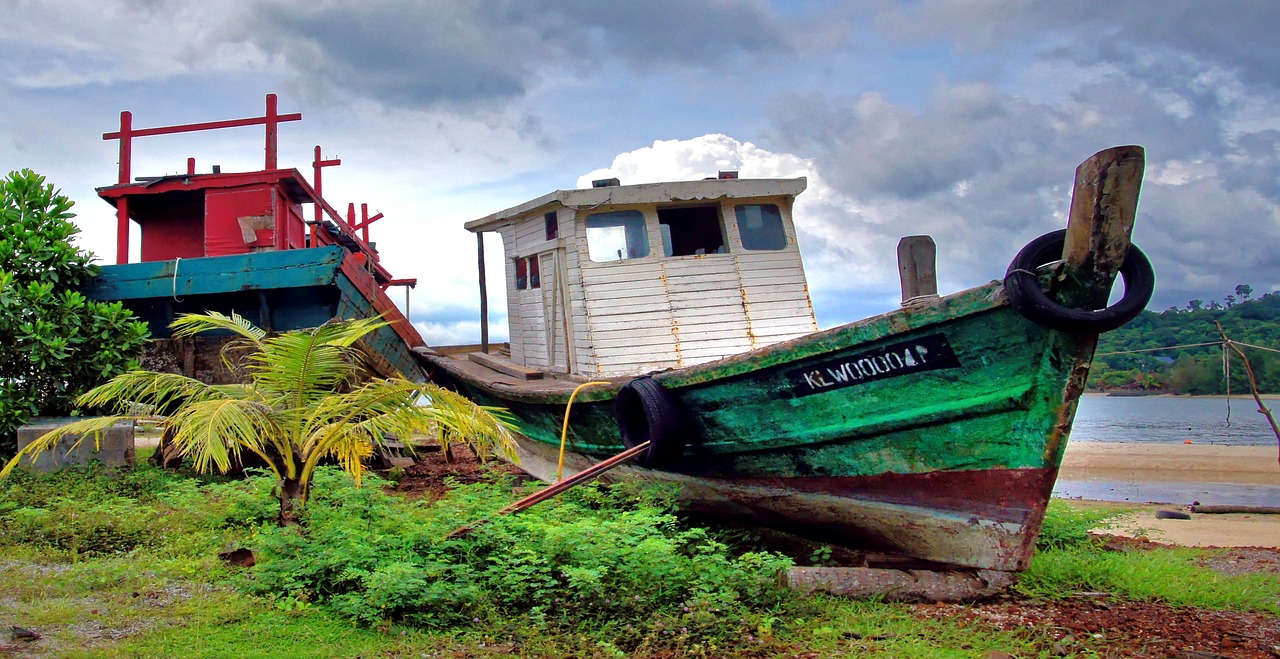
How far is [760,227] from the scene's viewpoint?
8.66 meters

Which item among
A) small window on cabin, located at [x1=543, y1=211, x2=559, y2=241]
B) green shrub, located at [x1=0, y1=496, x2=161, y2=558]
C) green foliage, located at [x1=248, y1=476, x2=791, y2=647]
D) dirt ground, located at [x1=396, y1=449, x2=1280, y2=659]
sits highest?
small window on cabin, located at [x1=543, y1=211, x2=559, y2=241]

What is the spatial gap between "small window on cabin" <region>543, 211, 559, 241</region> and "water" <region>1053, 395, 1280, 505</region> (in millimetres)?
6048

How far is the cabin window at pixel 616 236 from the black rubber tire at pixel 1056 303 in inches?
164

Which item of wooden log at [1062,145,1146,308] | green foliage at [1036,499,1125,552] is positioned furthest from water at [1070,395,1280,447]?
wooden log at [1062,145,1146,308]

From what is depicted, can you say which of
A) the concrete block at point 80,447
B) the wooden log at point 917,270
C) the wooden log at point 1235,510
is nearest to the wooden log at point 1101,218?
the wooden log at point 917,270

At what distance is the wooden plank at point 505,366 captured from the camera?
9.52 m

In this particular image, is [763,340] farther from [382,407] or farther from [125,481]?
[125,481]

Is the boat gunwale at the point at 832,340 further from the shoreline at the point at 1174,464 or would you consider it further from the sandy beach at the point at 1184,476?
the shoreline at the point at 1174,464

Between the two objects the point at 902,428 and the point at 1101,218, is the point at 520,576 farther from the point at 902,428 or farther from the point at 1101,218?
the point at 1101,218

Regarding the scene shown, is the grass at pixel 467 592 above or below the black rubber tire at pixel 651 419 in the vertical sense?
below

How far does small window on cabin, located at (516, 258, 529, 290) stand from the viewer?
989 centimetres

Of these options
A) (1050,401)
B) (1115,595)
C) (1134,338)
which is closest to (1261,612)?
(1115,595)

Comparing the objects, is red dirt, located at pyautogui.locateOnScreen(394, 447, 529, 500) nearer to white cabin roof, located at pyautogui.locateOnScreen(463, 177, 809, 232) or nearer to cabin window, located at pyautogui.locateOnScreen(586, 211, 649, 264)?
cabin window, located at pyautogui.locateOnScreen(586, 211, 649, 264)

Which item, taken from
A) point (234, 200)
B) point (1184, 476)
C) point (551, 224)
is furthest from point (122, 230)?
point (1184, 476)
